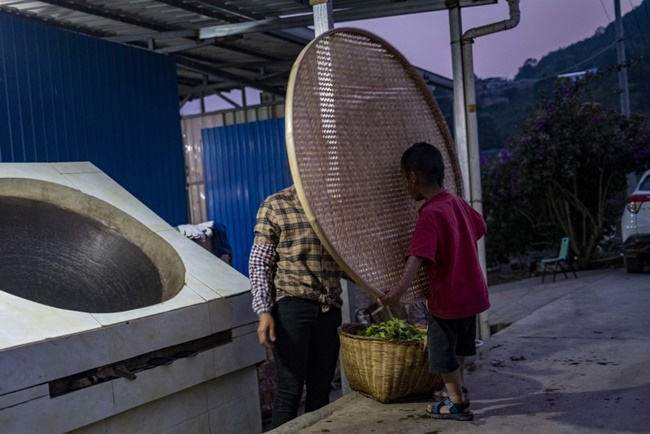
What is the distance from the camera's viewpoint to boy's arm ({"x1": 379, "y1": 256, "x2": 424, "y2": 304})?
10.7 feet

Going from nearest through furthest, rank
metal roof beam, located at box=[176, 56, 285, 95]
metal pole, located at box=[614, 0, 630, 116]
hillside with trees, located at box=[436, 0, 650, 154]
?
metal roof beam, located at box=[176, 56, 285, 95] < metal pole, located at box=[614, 0, 630, 116] < hillside with trees, located at box=[436, 0, 650, 154]

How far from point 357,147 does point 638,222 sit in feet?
27.0

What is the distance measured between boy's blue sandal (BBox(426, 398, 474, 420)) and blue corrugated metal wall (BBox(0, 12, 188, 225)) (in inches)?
155

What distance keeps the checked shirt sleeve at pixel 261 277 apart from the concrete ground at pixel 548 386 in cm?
68

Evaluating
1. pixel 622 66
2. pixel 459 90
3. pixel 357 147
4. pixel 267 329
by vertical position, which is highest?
pixel 622 66

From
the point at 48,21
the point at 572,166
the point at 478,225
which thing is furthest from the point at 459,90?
the point at 572,166

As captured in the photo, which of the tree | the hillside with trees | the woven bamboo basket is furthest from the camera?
the hillside with trees

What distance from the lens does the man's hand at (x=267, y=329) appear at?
12.0ft

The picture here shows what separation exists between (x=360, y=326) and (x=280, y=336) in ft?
2.89

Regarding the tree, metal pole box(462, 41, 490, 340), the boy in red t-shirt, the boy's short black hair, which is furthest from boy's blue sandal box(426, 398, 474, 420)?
the tree

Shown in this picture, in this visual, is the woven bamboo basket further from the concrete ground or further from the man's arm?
the man's arm

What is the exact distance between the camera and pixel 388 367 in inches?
159

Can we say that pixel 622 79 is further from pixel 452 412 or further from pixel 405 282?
pixel 405 282

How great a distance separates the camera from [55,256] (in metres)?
4.67
